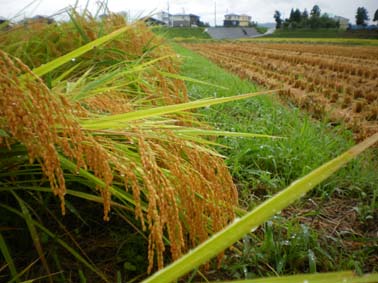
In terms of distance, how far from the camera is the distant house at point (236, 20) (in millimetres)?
38594

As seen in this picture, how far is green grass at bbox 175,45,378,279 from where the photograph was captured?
3.73ft

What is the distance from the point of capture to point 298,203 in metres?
1.58

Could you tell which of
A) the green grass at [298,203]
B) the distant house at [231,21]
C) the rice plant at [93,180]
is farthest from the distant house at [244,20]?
the rice plant at [93,180]

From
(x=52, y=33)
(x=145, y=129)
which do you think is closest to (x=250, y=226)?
(x=145, y=129)

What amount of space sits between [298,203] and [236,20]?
41.3m

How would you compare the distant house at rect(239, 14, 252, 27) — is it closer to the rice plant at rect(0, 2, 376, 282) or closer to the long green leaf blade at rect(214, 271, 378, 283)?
the rice plant at rect(0, 2, 376, 282)

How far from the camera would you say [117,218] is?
121cm

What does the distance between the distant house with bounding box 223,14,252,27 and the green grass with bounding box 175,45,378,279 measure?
127 feet

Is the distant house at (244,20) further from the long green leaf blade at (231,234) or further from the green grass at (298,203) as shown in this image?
the long green leaf blade at (231,234)

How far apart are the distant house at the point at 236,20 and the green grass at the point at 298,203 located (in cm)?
3861

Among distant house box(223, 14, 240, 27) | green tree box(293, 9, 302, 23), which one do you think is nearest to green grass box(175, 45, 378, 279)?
green tree box(293, 9, 302, 23)

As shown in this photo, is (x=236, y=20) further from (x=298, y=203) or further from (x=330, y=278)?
(x=330, y=278)

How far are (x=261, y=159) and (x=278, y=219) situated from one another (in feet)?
2.12

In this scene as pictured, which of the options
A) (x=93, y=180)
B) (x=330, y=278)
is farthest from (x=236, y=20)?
(x=330, y=278)
